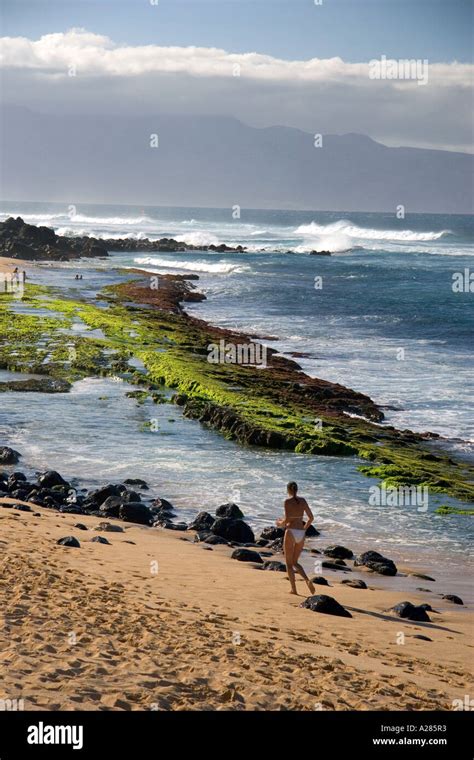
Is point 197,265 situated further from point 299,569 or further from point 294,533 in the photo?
point 299,569

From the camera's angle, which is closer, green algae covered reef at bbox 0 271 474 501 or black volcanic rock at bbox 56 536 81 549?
black volcanic rock at bbox 56 536 81 549

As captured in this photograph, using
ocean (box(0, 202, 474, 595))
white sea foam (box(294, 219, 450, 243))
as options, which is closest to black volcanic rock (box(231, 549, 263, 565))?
ocean (box(0, 202, 474, 595))

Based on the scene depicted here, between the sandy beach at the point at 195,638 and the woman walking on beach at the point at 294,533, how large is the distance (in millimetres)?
385

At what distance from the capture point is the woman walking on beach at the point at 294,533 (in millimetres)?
14148

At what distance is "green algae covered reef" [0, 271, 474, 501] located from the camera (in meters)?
24.0

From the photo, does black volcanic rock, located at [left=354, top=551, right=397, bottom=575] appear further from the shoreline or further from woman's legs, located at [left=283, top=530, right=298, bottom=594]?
woman's legs, located at [left=283, top=530, right=298, bottom=594]

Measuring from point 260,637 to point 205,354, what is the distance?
25027 millimetres

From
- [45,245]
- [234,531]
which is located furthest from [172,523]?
[45,245]

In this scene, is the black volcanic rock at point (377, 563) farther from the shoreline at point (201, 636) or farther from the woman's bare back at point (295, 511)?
the woman's bare back at point (295, 511)

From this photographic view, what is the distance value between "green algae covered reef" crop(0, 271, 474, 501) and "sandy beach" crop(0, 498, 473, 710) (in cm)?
805

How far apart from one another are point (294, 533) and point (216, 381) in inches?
657

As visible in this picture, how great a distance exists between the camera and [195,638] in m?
11.4

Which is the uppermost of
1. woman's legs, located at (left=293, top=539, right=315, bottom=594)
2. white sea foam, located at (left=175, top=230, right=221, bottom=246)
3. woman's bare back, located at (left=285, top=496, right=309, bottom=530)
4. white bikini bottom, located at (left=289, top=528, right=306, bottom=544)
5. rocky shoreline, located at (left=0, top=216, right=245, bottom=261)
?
white sea foam, located at (left=175, top=230, right=221, bottom=246)

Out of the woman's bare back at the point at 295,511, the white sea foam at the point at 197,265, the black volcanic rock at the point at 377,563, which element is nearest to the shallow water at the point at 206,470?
the black volcanic rock at the point at 377,563
